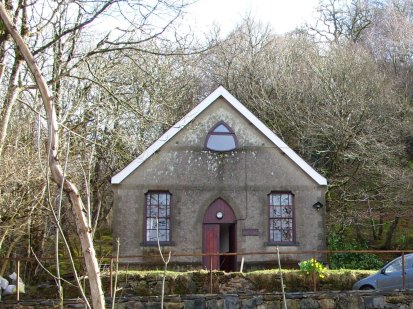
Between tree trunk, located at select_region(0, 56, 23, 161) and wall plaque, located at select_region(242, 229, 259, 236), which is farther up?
tree trunk, located at select_region(0, 56, 23, 161)

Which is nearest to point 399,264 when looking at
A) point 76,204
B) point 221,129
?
point 221,129

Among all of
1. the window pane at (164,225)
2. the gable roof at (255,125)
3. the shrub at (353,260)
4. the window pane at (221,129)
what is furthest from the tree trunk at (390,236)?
the window pane at (164,225)

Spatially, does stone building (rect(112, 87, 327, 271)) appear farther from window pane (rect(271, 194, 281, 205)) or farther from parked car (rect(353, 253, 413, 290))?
parked car (rect(353, 253, 413, 290))

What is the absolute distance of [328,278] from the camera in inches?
631

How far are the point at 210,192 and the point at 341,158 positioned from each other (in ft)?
25.0

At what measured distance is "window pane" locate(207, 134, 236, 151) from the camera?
21.1m

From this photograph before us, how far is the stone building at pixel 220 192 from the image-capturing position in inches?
806

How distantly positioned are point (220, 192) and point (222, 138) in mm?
1844

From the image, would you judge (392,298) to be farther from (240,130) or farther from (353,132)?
(353,132)

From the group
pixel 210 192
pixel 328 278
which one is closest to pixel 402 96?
pixel 210 192

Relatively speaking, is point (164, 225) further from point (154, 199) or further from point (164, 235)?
point (154, 199)

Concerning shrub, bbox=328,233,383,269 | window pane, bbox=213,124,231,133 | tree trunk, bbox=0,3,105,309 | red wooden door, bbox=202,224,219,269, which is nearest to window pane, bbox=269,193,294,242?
red wooden door, bbox=202,224,219,269

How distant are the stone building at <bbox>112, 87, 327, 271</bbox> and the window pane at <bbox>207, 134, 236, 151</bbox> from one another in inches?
1.3

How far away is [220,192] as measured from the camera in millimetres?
20906
